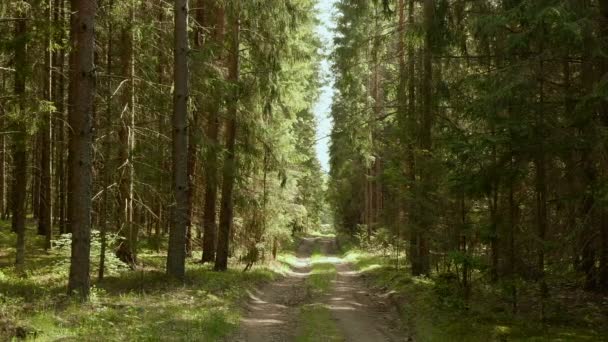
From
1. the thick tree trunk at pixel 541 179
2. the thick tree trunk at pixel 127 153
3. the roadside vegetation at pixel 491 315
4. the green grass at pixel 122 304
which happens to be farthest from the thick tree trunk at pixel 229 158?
the thick tree trunk at pixel 541 179

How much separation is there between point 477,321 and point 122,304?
24.8ft

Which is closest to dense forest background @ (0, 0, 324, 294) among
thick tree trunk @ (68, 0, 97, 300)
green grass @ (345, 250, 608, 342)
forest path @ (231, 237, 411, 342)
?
thick tree trunk @ (68, 0, 97, 300)

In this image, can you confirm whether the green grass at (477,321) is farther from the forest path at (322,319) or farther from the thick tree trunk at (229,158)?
the thick tree trunk at (229,158)

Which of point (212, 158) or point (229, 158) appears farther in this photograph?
point (229, 158)

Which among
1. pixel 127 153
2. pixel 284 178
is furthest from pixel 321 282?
pixel 127 153

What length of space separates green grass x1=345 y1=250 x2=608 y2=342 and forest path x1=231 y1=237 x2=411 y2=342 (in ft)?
1.91

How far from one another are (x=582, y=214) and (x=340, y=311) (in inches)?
275

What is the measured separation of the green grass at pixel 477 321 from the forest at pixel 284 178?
7 cm

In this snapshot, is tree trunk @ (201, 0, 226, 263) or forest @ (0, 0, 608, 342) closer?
forest @ (0, 0, 608, 342)

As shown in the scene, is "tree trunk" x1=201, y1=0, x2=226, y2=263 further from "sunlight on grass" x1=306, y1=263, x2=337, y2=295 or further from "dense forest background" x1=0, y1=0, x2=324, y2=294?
"sunlight on grass" x1=306, y1=263, x2=337, y2=295

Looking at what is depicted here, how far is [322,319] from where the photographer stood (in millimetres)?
12797

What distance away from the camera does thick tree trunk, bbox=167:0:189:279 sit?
13992mm

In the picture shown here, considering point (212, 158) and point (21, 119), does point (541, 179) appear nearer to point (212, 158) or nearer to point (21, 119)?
point (212, 158)

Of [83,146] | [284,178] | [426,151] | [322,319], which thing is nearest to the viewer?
[83,146]
